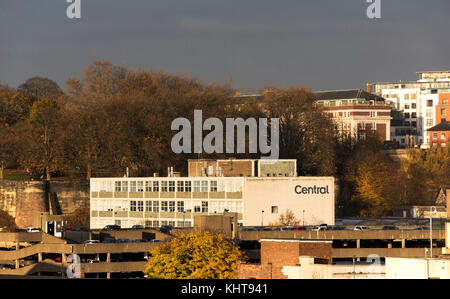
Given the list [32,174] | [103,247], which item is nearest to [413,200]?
[32,174]

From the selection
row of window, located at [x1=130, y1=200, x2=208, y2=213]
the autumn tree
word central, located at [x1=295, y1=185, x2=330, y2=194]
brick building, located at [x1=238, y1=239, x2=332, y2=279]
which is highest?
word central, located at [x1=295, y1=185, x2=330, y2=194]

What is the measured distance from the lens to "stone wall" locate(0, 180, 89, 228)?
128m

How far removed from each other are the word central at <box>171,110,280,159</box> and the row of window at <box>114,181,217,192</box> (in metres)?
17.9

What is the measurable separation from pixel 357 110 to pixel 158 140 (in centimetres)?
5766

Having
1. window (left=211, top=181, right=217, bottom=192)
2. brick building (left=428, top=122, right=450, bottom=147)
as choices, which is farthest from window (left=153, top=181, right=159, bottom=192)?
brick building (left=428, top=122, right=450, bottom=147)

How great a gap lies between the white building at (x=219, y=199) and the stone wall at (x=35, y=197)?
18306mm

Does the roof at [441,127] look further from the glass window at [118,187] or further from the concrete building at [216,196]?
the glass window at [118,187]

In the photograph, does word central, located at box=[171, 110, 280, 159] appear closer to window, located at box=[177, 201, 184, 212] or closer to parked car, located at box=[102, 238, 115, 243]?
window, located at box=[177, 201, 184, 212]

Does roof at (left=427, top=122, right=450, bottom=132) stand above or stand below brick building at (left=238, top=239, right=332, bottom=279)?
above

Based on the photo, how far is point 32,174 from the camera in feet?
456

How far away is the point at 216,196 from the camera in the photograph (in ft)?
340

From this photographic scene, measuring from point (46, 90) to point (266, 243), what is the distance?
13271 cm

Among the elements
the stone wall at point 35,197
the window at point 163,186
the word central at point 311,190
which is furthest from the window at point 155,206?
the stone wall at point 35,197
